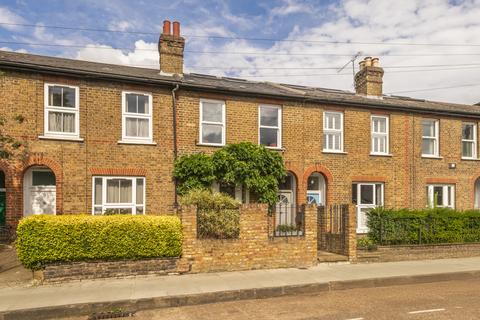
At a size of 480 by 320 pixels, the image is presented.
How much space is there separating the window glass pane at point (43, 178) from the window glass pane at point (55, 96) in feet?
7.53

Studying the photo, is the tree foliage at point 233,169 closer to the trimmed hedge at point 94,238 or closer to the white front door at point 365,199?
the trimmed hedge at point 94,238

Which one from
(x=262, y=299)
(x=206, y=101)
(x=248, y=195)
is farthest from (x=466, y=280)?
(x=206, y=101)

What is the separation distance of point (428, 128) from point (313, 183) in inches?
247

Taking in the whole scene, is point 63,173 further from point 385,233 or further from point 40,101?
point 385,233

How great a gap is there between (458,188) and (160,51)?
1435 centimetres

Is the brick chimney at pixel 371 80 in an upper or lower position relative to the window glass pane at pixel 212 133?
upper

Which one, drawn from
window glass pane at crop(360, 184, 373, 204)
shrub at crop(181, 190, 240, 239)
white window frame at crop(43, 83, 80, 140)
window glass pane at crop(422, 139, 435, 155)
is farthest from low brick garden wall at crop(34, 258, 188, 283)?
window glass pane at crop(422, 139, 435, 155)

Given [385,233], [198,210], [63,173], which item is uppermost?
[63,173]

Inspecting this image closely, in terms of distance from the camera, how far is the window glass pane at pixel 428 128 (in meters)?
17.4

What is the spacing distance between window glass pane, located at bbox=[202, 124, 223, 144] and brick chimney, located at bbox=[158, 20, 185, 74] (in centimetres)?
279

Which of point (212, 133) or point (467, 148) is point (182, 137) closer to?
point (212, 133)

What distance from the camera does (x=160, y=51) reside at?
15.2 metres

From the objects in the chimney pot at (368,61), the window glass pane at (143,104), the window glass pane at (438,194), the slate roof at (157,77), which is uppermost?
the chimney pot at (368,61)

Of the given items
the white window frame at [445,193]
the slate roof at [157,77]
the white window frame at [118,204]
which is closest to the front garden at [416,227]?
the white window frame at [445,193]
